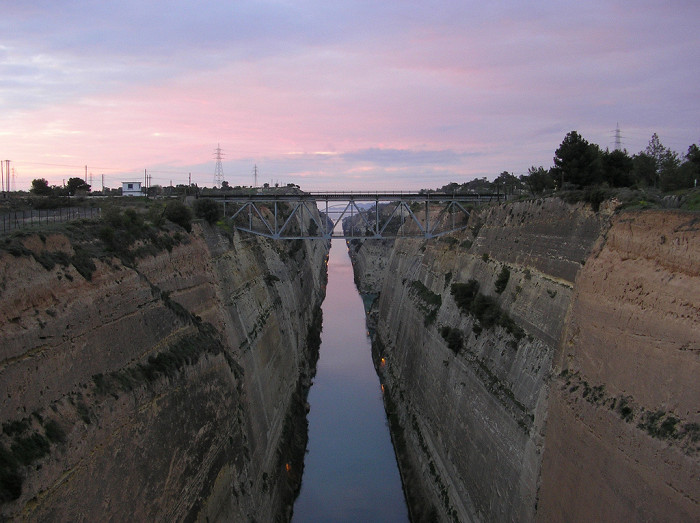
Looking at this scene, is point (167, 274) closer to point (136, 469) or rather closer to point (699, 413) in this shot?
point (136, 469)

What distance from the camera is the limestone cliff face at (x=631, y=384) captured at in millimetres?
9211

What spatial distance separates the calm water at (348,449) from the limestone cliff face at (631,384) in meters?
8.94

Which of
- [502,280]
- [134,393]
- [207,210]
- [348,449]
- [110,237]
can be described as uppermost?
[207,210]

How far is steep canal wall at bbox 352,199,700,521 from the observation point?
31.8 feet

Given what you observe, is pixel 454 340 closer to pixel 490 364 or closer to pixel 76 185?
pixel 490 364

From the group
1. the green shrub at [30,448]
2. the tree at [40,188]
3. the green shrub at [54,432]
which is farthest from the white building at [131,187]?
the green shrub at [30,448]

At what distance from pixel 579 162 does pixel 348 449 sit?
1463 cm

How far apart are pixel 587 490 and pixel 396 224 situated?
54.4 metres

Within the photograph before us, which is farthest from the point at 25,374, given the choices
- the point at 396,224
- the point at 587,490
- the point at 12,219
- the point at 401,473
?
the point at 396,224

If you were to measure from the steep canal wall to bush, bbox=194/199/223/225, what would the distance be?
10261 millimetres

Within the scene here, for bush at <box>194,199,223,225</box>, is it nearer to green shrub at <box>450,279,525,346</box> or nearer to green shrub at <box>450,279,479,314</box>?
green shrub at <box>450,279,525,346</box>

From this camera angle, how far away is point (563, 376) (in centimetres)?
1309

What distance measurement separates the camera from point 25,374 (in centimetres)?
921

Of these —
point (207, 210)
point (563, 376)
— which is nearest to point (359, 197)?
point (207, 210)
